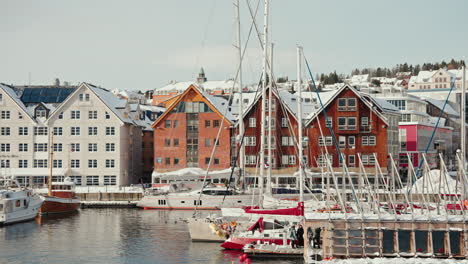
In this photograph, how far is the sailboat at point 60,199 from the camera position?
75312mm

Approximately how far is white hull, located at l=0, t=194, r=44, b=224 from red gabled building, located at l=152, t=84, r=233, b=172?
25290 millimetres

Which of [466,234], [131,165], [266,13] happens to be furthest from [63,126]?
[466,234]

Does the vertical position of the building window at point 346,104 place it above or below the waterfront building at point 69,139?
above

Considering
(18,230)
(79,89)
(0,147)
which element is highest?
(79,89)

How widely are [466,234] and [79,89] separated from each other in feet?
223

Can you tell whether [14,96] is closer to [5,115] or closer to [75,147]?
[5,115]

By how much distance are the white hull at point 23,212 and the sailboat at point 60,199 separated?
2.40 meters

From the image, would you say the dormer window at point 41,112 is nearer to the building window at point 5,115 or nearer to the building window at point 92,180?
the building window at point 5,115

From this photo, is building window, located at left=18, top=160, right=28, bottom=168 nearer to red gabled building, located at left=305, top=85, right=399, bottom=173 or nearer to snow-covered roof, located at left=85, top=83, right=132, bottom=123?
snow-covered roof, located at left=85, top=83, right=132, bottom=123

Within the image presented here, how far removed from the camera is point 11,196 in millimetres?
66125

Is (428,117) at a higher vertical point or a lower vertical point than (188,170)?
higher

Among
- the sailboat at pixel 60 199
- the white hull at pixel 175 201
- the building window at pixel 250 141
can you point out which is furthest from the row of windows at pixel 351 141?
the sailboat at pixel 60 199

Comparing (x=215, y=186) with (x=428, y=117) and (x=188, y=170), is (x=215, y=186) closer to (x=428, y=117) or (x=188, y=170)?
(x=188, y=170)

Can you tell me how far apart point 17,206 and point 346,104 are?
42499mm
